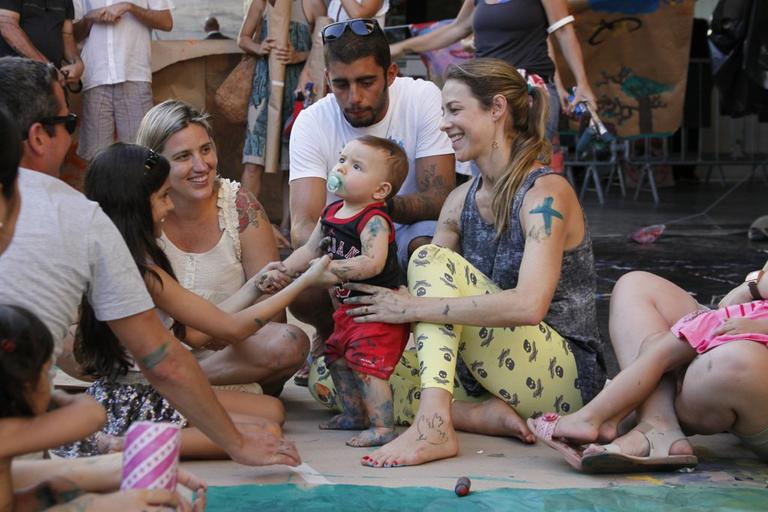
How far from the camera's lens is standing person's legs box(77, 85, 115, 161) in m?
7.10

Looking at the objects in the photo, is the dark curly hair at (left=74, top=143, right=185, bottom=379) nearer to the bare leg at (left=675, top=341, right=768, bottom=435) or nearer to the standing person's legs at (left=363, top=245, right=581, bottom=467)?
the standing person's legs at (left=363, top=245, right=581, bottom=467)

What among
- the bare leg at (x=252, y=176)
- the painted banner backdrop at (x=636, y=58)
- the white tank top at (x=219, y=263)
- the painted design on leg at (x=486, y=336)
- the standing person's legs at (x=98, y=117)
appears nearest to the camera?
the painted design on leg at (x=486, y=336)

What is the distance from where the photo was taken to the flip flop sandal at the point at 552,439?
3.22 m

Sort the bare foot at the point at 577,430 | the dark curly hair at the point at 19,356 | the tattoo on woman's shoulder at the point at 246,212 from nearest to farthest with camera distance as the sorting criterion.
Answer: the dark curly hair at the point at 19,356, the bare foot at the point at 577,430, the tattoo on woman's shoulder at the point at 246,212

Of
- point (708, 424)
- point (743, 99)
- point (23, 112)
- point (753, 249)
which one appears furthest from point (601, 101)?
point (23, 112)

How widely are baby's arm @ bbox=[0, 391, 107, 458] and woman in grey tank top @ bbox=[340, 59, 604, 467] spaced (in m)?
1.15

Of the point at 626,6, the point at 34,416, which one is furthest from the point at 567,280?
the point at 626,6

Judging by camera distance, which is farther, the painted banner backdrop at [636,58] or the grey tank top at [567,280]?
the painted banner backdrop at [636,58]

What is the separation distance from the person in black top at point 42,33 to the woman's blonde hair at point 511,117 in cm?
339

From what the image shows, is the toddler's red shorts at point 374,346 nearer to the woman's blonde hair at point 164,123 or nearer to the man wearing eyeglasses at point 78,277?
the man wearing eyeglasses at point 78,277

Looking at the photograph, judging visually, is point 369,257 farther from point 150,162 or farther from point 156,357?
point 156,357

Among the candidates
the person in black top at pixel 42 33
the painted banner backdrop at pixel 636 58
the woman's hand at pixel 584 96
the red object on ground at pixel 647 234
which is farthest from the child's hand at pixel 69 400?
the red object on ground at pixel 647 234

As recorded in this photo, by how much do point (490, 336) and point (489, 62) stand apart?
91 cm

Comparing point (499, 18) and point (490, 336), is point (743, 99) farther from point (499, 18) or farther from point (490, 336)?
point (490, 336)
